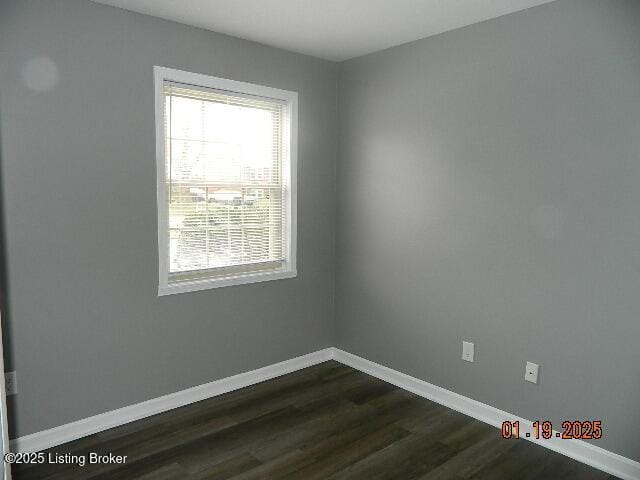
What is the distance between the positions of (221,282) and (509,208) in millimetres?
1918

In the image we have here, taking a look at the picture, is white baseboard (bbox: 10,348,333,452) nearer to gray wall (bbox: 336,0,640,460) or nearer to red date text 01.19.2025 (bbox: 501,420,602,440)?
gray wall (bbox: 336,0,640,460)

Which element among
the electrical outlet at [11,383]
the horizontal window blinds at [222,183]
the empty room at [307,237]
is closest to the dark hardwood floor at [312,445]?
the empty room at [307,237]

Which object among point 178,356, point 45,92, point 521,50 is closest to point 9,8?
point 45,92

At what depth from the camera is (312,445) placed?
8.89ft

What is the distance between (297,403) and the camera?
321 centimetres

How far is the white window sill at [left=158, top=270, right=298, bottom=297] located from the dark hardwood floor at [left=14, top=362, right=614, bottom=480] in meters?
0.77

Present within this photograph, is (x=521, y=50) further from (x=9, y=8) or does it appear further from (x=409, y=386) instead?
(x=9, y=8)

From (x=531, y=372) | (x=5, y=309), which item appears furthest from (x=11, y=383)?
(x=531, y=372)

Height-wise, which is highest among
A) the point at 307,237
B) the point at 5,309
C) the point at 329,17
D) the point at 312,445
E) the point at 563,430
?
the point at 329,17

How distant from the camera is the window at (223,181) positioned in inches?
119

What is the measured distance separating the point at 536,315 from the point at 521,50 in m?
1.52

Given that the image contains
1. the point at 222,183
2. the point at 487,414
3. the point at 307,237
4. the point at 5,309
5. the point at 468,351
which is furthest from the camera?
the point at 307,237

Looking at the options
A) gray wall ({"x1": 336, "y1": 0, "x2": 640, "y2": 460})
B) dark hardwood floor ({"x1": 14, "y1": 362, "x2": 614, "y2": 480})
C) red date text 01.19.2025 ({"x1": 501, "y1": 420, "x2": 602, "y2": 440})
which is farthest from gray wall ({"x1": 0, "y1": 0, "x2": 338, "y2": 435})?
red date text 01.19.2025 ({"x1": 501, "y1": 420, "x2": 602, "y2": 440})

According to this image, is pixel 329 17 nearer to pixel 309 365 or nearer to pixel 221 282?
pixel 221 282
